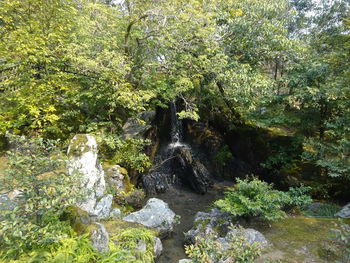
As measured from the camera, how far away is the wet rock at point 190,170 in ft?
38.1

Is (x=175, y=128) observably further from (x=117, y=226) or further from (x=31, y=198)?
(x=31, y=198)

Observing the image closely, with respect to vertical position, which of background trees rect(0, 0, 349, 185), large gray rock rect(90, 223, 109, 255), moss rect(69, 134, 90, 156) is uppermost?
background trees rect(0, 0, 349, 185)

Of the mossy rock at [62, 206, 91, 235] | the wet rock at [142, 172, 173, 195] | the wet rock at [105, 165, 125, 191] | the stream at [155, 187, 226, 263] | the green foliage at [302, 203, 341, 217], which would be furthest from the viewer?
the wet rock at [142, 172, 173, 195]

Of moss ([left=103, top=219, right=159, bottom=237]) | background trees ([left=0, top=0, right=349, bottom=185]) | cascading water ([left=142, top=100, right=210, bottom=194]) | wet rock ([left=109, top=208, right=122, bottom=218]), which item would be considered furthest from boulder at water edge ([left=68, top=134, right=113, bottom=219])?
cascading water ([left=142, top=100, right=210, bottom=194])

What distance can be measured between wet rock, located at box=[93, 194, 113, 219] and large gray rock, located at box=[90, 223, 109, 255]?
5.09ft

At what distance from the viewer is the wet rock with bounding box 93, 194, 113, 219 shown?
6.11m

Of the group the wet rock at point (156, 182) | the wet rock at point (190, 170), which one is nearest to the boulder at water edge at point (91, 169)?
the wet rock at point (156, 182)

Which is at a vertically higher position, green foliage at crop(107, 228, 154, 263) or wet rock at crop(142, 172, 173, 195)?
green foliage at crop(107, 228, 154, 263)

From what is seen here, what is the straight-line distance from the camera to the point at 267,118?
32.4ft

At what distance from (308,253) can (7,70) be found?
38.8 ft

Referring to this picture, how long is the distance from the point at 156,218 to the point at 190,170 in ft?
17.1

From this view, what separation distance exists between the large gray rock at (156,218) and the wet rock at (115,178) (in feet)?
5.12

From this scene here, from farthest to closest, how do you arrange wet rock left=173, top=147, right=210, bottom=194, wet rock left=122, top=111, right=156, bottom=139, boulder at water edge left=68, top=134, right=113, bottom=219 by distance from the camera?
1. wet rock left=173, top=147, right=210, bottom=194
2. wet rock left=122, top=111, right=156, bottom=139
3. boulder at water edge left=68, top=134, right=113, bottom=219

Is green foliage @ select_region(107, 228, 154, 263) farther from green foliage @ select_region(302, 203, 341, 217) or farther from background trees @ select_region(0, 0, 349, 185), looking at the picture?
green foliage @ select_region(302, 203, 341, 217)
